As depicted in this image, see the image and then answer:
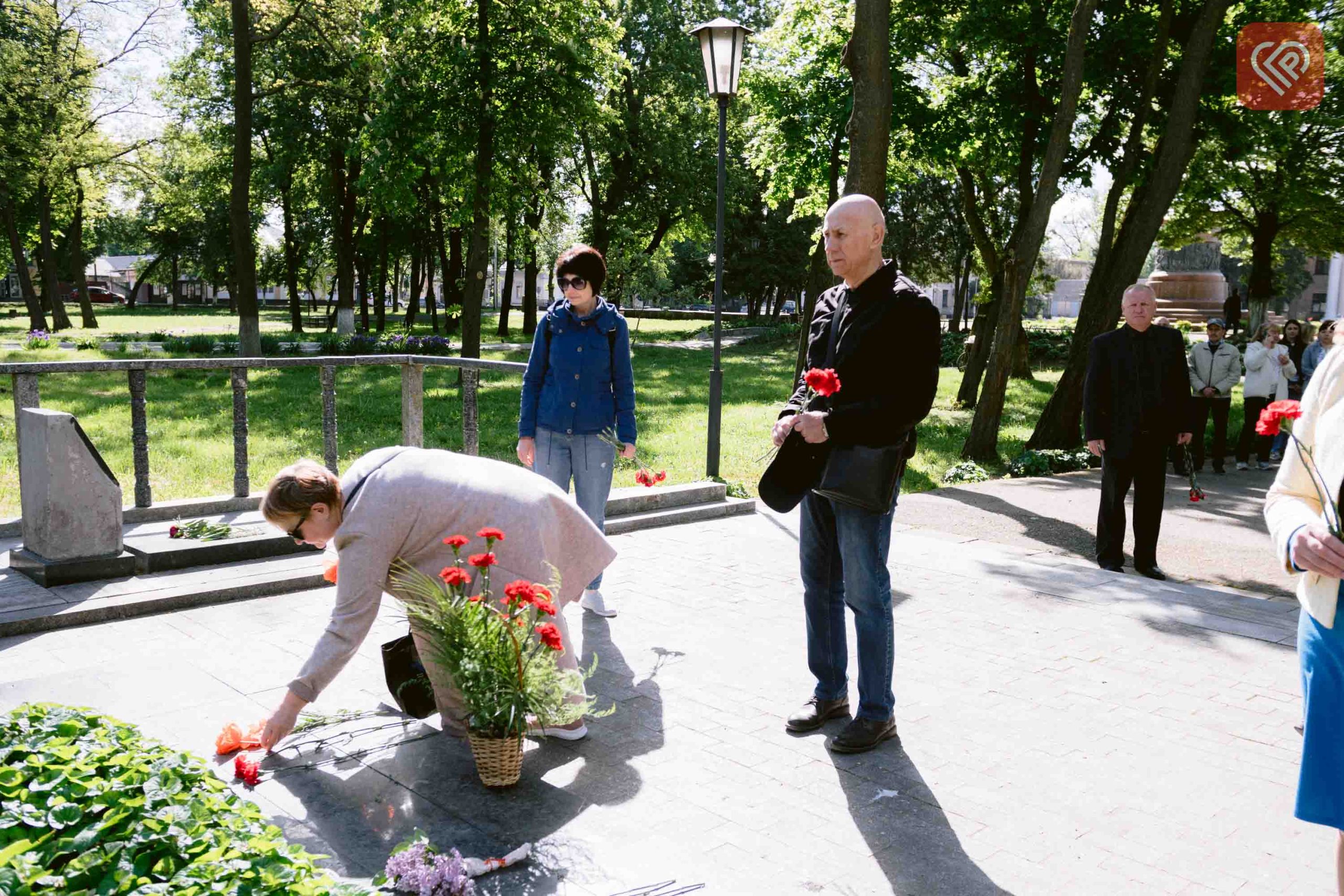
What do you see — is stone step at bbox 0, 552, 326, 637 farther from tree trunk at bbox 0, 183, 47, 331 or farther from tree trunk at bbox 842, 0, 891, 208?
tree trunk at bbox 0, 183, 47, 331

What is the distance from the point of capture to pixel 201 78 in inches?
1271

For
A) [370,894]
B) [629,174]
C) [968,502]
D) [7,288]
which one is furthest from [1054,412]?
[7,288]

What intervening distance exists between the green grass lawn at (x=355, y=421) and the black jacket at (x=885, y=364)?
6.19 metres

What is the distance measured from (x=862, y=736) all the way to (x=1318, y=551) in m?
2.36

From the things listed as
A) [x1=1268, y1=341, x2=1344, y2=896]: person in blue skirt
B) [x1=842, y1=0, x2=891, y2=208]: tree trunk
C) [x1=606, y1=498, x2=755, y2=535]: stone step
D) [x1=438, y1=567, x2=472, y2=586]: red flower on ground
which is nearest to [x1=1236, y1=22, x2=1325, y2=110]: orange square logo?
[x1=842, y1=0, x2=891, y2=208]: tree trunk

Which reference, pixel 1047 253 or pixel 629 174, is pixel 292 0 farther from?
pixel 1047 253

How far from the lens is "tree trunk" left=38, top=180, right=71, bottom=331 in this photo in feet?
118

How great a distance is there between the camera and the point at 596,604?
6.44m

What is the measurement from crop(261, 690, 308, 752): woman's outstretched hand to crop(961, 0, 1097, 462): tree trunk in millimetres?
11162

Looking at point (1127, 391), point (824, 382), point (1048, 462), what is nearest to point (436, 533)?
point (824, 382)

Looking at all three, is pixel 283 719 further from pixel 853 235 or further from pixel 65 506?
pixel 65 506

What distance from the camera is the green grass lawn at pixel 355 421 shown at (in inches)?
455

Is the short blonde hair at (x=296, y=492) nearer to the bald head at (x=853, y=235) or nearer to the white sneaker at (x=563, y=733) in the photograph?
the white sneaker at (x=563, y=733)

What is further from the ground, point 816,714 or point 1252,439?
point 1252,439
